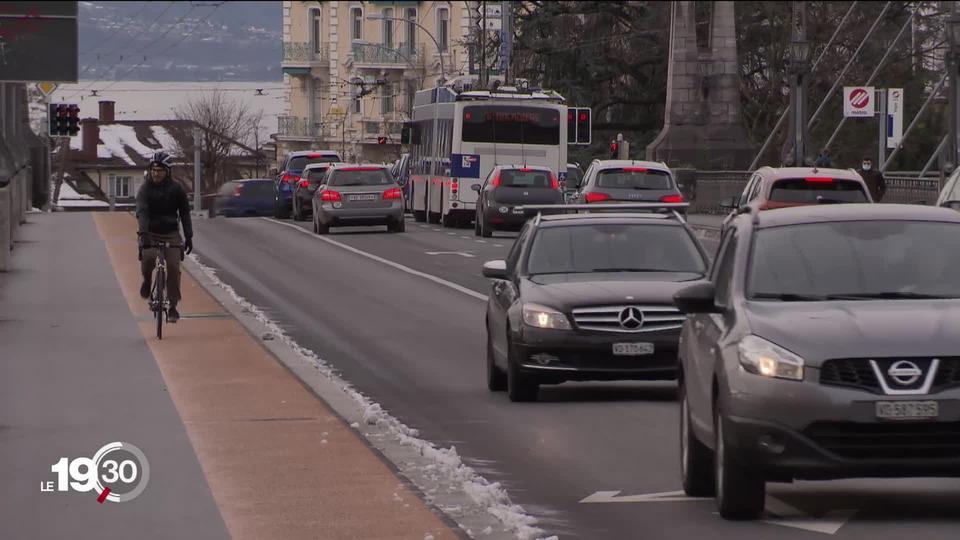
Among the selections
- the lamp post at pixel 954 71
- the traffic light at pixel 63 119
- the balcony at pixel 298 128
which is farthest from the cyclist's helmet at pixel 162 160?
the balcony at pixel 298 128

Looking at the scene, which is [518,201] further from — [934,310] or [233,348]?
[934,310]

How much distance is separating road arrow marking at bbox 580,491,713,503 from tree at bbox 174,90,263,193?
340 feet

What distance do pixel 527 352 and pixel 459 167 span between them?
1465 inches

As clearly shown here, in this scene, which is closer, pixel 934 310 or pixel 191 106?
pixel 934 310

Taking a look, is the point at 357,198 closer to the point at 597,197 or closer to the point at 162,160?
the point at 597,197

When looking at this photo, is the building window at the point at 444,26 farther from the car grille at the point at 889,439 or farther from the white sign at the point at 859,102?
the car grille at the point at 889,439

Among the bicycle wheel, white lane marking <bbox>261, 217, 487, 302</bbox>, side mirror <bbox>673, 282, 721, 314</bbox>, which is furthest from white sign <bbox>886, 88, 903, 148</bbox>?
side mirror <bbox>673, 282, 721, 314</bbox>

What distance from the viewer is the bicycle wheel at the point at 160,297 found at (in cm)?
2034

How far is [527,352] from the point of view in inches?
596

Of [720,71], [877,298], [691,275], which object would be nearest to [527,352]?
[691,275]

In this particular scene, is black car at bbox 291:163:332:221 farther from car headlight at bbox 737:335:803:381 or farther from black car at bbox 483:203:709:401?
car headlight at bbox 737:335:803:381

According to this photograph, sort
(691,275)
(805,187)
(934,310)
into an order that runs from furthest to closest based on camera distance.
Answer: (805,187)
(691,275)
(934,310)

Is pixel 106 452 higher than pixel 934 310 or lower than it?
lower

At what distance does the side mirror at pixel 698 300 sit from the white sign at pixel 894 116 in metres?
46.2
